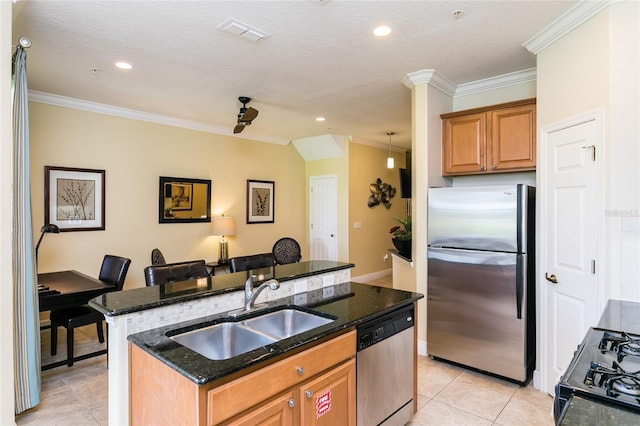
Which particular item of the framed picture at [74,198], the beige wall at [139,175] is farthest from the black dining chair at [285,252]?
the framed picture at [74,198]

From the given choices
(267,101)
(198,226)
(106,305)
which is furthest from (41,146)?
(106,305)

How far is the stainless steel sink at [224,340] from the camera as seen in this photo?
1750 mm

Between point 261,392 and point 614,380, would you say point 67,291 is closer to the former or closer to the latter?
point 261,392

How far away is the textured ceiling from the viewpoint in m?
2.33

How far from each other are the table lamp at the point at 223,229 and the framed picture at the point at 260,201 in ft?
2.18

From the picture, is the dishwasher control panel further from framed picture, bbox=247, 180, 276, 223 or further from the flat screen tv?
framed picture, bbox=247, 180, 276, 223

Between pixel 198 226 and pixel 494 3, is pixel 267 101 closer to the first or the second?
pixel 198 226

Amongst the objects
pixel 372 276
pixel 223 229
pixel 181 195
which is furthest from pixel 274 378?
pixel 372 276

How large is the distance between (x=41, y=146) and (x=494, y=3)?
464 centimetres

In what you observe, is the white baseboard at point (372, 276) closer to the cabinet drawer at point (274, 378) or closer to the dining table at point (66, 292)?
the dining table at point (66, 292)

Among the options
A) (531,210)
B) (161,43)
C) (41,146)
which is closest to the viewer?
(161,43)

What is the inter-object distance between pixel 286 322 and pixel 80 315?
2.30 m

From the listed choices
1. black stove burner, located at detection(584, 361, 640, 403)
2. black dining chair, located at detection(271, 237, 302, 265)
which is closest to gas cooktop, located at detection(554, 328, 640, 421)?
black stove burner, located at detection(584, 361, 640, 403)

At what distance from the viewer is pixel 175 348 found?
148 cm
